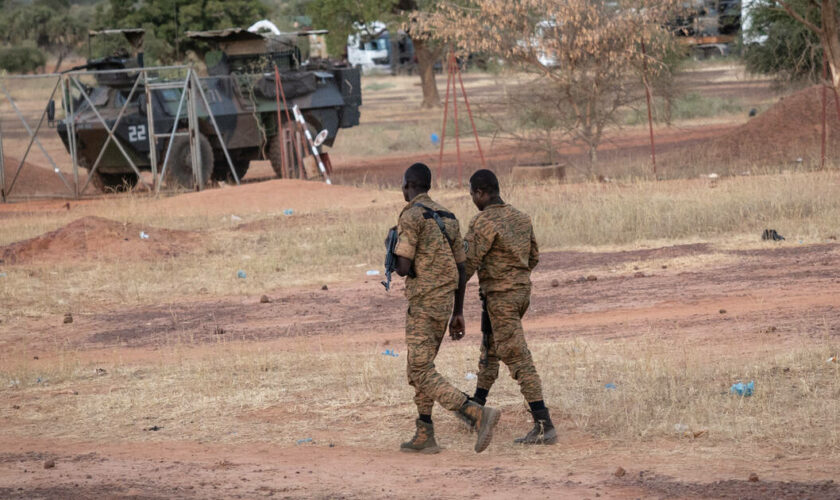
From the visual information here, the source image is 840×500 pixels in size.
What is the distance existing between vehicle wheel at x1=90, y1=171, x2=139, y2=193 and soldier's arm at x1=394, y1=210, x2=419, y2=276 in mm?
16202

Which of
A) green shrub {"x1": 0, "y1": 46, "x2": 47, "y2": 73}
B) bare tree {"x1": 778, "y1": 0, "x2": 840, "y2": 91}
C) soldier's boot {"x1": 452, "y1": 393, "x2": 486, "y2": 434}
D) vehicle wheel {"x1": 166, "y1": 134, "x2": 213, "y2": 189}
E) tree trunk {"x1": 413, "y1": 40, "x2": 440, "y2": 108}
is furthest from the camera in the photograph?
green shrub {"x1": 0, "y1": 46, "x2": 47, "y2": 73}

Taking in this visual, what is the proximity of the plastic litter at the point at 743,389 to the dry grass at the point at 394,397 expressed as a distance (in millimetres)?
70

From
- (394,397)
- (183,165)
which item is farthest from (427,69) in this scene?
(394,397)

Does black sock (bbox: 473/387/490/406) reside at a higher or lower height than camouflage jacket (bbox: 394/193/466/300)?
lower

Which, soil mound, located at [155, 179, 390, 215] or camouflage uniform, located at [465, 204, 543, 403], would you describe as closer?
camouflage uniform, located at [465, 204, 543, 403]

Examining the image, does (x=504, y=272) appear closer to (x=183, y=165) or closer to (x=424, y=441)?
(x=424, y=441)

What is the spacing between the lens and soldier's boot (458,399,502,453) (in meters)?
5.69

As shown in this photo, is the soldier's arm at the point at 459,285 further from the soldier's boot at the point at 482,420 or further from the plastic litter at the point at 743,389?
the plastic litter at the point at 743,389

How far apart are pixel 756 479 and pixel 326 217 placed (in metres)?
11.6

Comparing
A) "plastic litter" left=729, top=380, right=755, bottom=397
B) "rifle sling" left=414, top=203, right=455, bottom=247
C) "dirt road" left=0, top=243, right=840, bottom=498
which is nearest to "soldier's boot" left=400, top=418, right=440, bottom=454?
"dirt road" left=0, top=243, right=840, bottom=498

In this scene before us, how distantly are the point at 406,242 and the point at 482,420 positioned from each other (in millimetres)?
1012

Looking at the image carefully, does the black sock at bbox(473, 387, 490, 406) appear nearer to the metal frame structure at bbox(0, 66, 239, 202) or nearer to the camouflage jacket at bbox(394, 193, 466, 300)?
the camouflage jacket at bbox(394, 193, 466, 300)

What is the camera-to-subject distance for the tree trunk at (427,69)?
114 ft

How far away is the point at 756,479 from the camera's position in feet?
16.3
